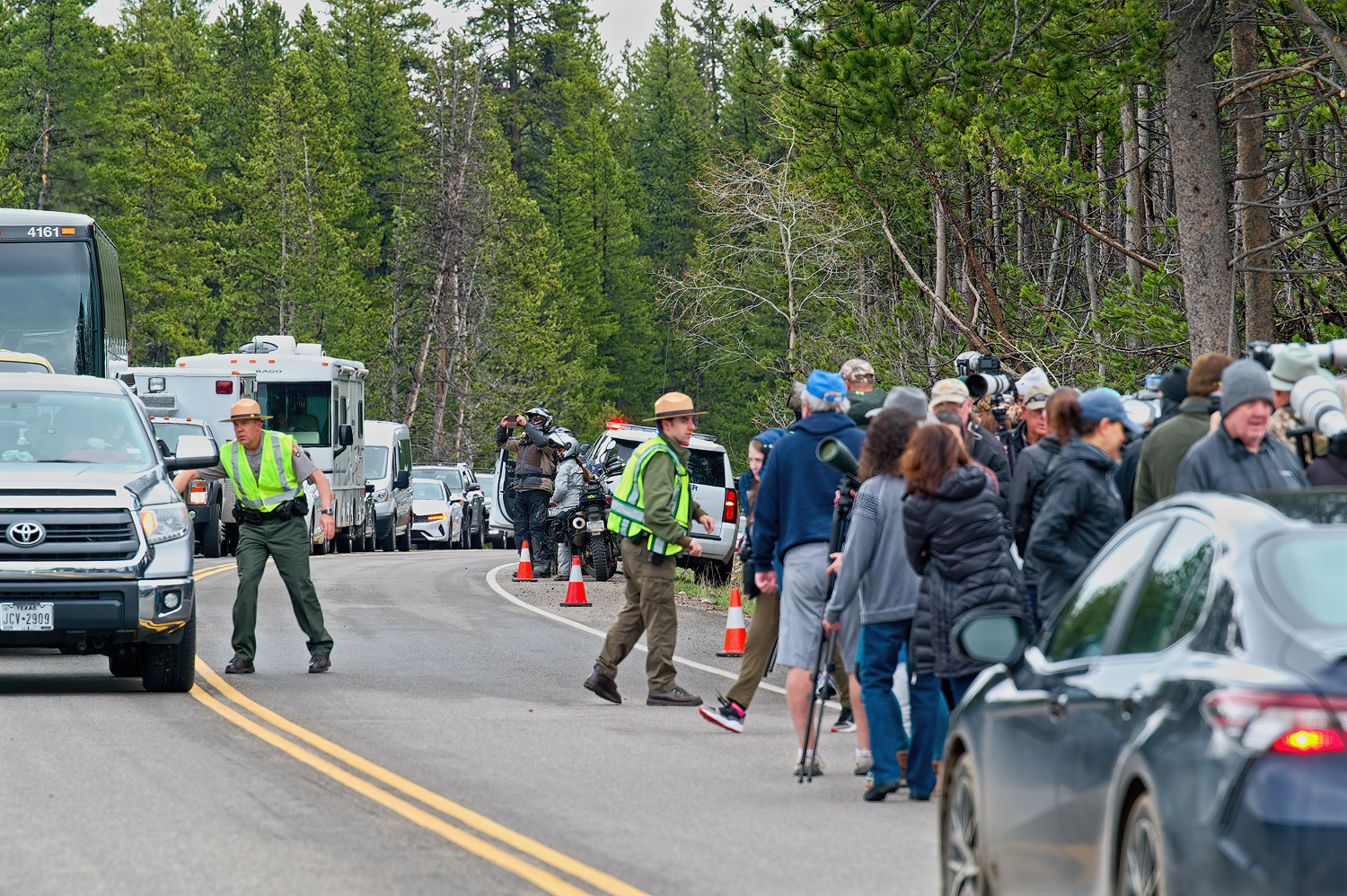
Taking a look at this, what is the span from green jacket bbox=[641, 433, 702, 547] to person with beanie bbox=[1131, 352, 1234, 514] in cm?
375

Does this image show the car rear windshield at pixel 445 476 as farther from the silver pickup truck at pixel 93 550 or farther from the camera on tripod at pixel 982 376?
the camera on tripod at pixel 982 376

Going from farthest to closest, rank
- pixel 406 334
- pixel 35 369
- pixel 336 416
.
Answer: pixel 406 334 < pixel 336 416 < pixel 35 369

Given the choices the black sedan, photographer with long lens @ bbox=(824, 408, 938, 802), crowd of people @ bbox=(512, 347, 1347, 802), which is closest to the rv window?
crowd of people @ bbox=(512, 347, 1347, 802)

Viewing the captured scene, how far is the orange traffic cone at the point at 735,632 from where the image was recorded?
1542 centimetres

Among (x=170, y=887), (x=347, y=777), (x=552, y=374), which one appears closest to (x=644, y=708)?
(x=347, y=777)

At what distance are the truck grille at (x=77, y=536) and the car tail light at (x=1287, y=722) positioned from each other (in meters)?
9.60

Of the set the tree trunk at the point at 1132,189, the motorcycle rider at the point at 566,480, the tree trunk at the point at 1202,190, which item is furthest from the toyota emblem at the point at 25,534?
the tree trunk at the point at 1132,189

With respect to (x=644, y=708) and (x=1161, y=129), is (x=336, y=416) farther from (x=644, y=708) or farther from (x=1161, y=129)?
(x=644, y=708)

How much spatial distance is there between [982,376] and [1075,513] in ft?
11.0

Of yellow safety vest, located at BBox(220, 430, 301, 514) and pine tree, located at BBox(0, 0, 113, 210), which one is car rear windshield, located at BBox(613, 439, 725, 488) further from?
pine tree, located at BBox(0, 0, 113, 210)

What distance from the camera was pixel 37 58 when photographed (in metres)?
59.9

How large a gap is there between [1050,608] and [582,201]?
76.2 meters

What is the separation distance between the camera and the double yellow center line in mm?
6855

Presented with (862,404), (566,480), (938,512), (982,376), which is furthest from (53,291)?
(938,512)
